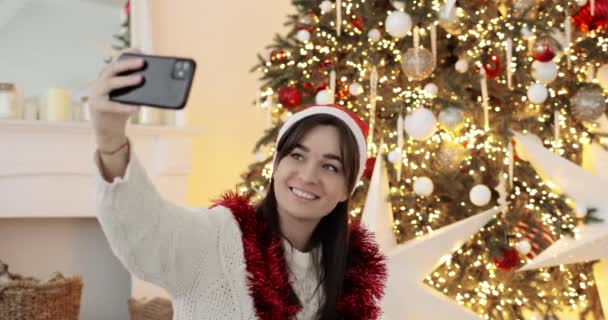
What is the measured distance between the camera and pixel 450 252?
2.23 meters

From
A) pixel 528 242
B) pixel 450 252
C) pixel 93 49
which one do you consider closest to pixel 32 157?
pixel 93 49

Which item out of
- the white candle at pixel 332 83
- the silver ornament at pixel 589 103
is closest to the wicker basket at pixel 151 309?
the white candle at pixel 332 83

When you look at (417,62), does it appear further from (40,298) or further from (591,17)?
(40,298)

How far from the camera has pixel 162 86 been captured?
743 millimetres

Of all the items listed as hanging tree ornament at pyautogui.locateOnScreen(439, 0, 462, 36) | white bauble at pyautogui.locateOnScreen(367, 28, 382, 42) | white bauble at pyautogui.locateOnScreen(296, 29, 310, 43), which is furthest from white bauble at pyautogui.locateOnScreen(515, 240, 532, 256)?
white bauble at pyautogui.locateOnScreen(296, 29, 310, 43)

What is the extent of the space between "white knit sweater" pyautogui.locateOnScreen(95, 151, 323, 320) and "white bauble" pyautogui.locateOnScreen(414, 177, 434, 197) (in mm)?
1167

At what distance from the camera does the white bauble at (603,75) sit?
90.9 inches

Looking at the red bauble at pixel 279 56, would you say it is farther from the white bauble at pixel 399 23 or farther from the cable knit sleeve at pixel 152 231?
the cable knit sleeve at pixel 152 231

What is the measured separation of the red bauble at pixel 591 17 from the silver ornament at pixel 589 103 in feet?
0.74

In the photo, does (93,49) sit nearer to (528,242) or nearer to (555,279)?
(528,242)

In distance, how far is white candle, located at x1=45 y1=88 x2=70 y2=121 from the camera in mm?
2615

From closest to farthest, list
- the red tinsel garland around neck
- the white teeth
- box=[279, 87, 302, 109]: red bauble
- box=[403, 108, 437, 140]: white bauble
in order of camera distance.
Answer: the red tinsel garland around neck
the white teeth
box=[403, 108, 437, 140]: white bauble
box=[279, 87, 302, 109]: red bauble

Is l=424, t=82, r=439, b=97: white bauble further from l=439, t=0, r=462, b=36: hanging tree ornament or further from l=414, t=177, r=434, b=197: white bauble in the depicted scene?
l=414, t=177, r=434, b=197: white bauble

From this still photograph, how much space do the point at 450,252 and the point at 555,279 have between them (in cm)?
53
